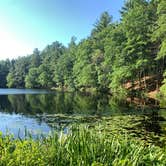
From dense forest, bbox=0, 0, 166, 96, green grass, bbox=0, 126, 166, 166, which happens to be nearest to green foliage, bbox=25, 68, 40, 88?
dense forest, bbox=0, 0, 166, 96

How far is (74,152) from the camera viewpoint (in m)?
5.38

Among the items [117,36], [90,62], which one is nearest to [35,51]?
[90,62]

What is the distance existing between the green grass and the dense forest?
21656 millimetres

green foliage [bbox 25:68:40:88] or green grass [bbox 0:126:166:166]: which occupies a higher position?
green foliage [bbox 25:68:40:88]

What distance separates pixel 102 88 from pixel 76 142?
46.5 m

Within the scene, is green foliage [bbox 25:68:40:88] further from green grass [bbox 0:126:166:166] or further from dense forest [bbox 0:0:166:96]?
green grass [bbox 0:126:166:166]

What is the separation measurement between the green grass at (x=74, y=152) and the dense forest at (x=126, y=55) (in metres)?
21.7

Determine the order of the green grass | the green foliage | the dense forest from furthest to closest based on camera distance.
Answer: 1. the green foliage
2. the dense forest
3. the green grass

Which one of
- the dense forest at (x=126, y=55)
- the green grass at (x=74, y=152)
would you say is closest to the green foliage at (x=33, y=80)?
the dense forest at (x=126, y=55)

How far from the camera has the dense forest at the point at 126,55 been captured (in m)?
35.8

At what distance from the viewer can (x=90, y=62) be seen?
55.2m

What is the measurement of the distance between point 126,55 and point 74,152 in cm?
→ 3318

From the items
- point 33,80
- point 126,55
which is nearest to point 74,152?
point 126,55

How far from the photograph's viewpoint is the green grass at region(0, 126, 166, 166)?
191 inches
